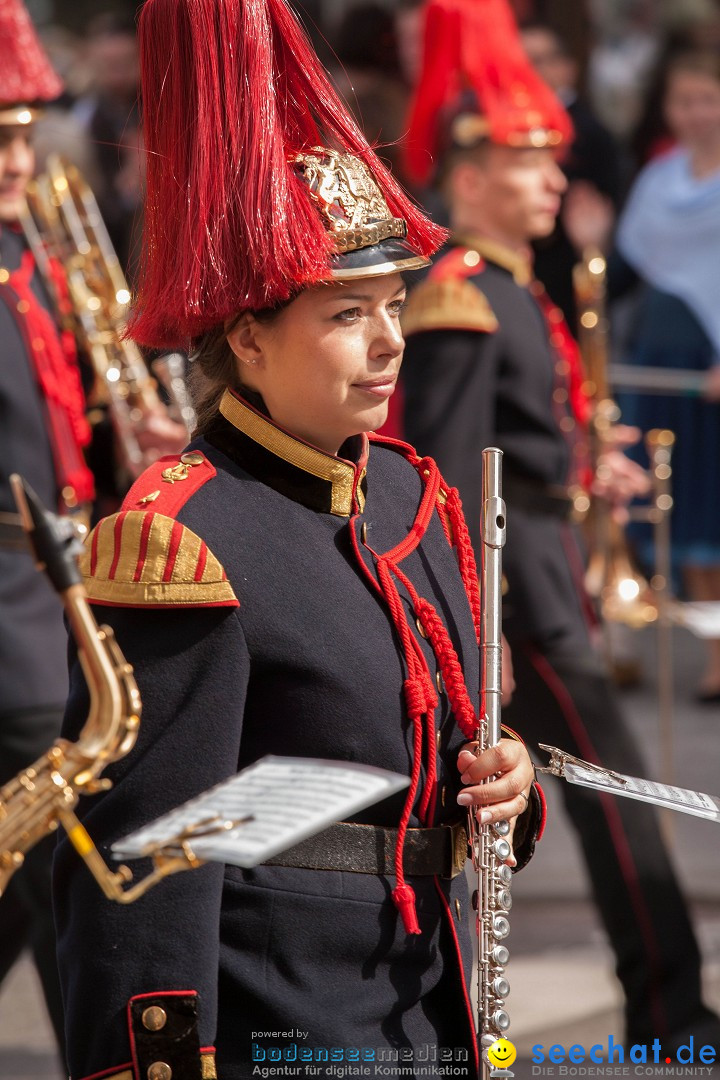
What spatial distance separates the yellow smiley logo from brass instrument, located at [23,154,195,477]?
215cm

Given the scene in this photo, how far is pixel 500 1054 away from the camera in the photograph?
2.15 m

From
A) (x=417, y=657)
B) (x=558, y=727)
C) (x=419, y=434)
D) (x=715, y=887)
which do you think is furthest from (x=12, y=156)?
(x=715, y=887)

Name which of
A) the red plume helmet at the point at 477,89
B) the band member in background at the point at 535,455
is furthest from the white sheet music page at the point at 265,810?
the red plume helmet at the point at 477,89

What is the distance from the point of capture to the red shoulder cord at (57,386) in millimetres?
3883

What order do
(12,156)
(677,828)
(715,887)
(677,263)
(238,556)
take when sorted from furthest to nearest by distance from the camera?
(677,263), (677,828), (715,887), (12,156), (238,556)

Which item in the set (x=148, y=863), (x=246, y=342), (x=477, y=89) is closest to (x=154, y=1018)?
(x=148, y=863)

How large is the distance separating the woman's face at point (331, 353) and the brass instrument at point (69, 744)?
0.58 metres

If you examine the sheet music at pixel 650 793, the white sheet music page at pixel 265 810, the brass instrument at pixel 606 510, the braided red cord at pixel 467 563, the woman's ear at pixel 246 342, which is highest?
the woman's ear at pixel 246 342

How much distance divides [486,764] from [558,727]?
2.09 metres

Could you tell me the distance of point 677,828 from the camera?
5.77 metres

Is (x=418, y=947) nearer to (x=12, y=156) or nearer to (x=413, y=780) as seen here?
(x=413, y=780)

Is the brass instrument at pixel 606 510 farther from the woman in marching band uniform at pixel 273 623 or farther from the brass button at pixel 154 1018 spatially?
the brass button at pixel 154 1018

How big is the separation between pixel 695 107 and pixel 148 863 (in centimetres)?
615

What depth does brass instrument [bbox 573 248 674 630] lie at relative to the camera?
205 inches
